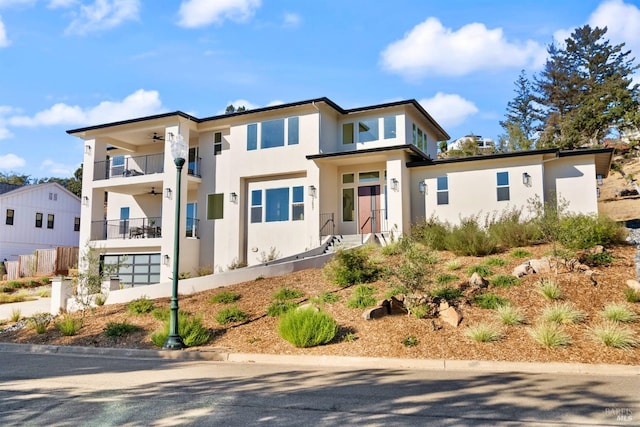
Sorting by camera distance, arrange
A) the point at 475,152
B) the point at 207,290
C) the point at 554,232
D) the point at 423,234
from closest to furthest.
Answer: the point at 554,232
the point at 207,290
the point at 423,234
the point at 475,152

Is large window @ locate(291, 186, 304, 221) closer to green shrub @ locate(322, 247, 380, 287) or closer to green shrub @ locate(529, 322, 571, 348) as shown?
green shrub @ locate(322, 247, 380, 287)

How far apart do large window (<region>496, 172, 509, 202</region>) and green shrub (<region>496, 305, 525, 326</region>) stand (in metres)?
10.5

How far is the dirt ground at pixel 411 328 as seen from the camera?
10.4 metres

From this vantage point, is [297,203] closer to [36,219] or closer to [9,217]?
[9,217]

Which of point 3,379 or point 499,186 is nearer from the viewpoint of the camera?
point 3,379

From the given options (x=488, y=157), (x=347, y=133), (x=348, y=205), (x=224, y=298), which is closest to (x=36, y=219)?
(x=347, y=133)

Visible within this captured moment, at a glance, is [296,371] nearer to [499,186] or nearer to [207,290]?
[207,290]

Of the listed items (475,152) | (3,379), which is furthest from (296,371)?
(475,152)

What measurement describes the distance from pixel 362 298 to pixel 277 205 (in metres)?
11.2

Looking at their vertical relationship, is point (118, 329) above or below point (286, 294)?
below

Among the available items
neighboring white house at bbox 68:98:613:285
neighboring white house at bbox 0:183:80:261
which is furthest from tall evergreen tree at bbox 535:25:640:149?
neighboring white house at bbox 0:183:80:261

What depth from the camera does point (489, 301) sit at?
41.9 ft

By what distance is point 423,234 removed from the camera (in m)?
20.0

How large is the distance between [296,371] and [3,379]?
5.12 metres
